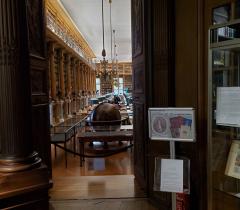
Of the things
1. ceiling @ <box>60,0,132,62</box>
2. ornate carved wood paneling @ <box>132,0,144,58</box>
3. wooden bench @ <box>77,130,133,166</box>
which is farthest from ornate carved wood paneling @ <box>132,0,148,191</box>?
ceiling @ <box>60,0,132,62</box>

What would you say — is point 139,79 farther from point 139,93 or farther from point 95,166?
point 95,166

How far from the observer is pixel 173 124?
2.39 metres

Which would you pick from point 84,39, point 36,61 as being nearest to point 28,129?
point 36,61

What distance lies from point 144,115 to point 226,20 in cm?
145

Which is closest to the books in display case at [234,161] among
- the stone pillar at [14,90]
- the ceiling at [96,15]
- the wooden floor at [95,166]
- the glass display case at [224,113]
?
the glass display case at [224,113]

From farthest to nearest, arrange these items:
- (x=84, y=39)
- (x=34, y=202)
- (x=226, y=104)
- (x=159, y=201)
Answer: (x=84, y=39) < (x=159, y=201) < (x=226, y=104) < (x=34, y=202)

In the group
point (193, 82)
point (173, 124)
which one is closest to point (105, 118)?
point (193, 82)

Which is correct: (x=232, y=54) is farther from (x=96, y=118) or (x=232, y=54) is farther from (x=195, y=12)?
(x=96, y=118)

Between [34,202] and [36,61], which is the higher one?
[36,61]

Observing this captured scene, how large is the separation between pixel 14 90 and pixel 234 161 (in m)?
1.65

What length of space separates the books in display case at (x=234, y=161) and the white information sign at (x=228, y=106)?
183 millimetres

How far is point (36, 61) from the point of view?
3.13 meters

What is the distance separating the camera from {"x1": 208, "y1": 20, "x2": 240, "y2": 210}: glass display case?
2080 millimetres

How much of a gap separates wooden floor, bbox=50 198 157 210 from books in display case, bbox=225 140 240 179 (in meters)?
1.19
